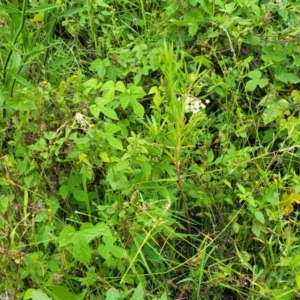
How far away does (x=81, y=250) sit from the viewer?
1686 millimetres

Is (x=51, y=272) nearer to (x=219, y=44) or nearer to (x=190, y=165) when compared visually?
(x=190, y=165)

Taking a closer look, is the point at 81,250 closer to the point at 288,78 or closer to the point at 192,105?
the point at 192,105

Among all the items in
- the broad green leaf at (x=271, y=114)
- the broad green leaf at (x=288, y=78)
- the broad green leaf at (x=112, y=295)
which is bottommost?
the broad green leaf at (x=112, y=295)

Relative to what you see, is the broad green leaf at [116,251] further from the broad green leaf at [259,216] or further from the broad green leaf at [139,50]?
the broad green leaf at [139,50]

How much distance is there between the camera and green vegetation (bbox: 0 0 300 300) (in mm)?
1844

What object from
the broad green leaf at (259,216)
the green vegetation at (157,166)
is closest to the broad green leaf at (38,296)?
the green vegetation at (157,166)

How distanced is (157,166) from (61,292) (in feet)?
1.83

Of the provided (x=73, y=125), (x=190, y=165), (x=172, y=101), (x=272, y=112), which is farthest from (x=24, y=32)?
(x=272, y=112)

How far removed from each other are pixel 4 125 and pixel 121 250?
0.78 meters

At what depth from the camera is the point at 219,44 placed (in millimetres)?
2586

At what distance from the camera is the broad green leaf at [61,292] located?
1718mm

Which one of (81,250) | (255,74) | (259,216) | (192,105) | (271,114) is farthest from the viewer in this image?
(255,74)

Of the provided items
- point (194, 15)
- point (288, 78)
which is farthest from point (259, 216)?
point (194, 15)

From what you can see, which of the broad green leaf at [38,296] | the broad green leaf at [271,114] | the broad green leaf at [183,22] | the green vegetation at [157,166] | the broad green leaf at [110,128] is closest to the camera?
the broad green leaf at [38,296]
